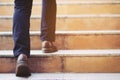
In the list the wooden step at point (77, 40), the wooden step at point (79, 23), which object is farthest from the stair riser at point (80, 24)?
the wooden step at point (77, 40)

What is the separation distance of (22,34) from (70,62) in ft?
1.32

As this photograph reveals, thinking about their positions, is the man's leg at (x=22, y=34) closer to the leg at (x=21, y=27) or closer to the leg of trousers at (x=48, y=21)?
the leg at (x=21, y=27)

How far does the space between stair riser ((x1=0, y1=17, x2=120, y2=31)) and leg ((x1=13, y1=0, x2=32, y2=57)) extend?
60cm

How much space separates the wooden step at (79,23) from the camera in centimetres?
233

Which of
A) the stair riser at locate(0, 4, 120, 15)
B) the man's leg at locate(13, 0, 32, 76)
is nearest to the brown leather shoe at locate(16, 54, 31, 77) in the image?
the man's leg at locate(13, 0, 32, 76)

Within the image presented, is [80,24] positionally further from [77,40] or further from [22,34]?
[22,34]

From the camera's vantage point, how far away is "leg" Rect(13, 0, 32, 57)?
1699 millimetres

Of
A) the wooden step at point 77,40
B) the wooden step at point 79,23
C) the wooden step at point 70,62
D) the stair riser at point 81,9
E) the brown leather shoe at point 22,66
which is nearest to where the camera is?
the brown leather shoe at point 22,66

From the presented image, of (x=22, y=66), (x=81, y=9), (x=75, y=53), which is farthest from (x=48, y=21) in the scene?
(x=81, y=9)

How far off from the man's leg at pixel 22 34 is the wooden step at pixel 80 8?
912 millimetres

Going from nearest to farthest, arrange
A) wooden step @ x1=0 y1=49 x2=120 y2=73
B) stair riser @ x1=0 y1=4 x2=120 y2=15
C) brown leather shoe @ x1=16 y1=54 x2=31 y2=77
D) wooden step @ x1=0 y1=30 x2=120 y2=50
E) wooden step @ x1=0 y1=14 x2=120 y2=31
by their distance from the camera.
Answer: brown leather shoe @ x1=16 y1=54 x2=31 y2=77 < wooden step @ x1=0 y1=49 x2=120 y2=73 < wooden step @ x1=0 y1=30 x2=120 y2=50 < wooden step @ x1=0 y1=14 x2=120 y2=31 < stair riser @ x1=0 y1=4 x2=120 y2=15

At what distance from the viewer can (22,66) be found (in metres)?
1.68

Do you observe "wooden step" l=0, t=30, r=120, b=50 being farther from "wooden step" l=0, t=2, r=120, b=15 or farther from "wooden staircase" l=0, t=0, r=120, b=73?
"wooden step" l=0, t=2, r=120, b=15

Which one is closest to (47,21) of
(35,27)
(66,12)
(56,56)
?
(56,56)
